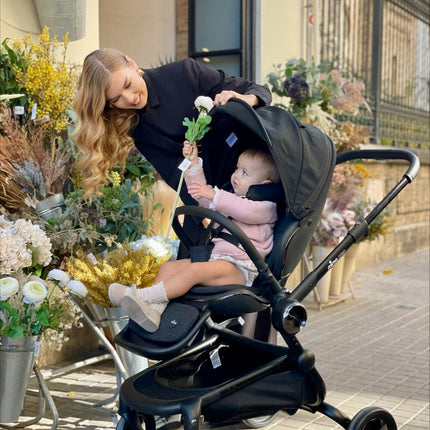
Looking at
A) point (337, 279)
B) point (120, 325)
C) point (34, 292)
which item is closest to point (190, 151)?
point (34, 292)

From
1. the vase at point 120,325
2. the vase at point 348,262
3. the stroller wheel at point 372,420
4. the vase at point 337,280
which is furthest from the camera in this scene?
the vase at point 348,262

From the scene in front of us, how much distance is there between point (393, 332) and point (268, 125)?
370 cm

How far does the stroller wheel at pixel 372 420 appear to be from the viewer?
11.0 feet

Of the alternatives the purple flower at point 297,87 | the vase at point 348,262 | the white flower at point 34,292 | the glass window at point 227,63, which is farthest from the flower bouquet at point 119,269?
the glass window at point 227,63

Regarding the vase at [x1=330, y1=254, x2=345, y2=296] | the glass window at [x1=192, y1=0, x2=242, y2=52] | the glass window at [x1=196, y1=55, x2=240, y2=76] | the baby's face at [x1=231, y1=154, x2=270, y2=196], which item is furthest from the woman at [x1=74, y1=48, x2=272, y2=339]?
the glass window at [x1=192, y1=0, x2=242, y2=52]

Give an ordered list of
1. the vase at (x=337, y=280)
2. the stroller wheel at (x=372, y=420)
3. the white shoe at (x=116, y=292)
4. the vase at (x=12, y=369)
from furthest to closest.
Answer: the vase at (x=337, y=280), the vase at (x=12, y=369), the stroller wheel at (x=372, y=420), the white shoe at (x=116, y=292)

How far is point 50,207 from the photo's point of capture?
166 inches

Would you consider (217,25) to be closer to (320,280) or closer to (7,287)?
(320,280)

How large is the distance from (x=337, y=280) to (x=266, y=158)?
4248 mm

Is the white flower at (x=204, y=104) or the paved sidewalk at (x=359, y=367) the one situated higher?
the white flower at (x=204, y=104)

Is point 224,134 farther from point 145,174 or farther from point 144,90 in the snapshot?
point 145,174

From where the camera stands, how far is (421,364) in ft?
18.3

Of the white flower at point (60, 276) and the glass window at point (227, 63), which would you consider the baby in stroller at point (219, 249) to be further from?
the glass window at point (227, 63)

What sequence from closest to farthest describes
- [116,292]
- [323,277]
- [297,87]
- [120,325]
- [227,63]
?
1. [116,292]
2. [120,325]
3. [297,87]
4. [323,277]
5. [227,63]
